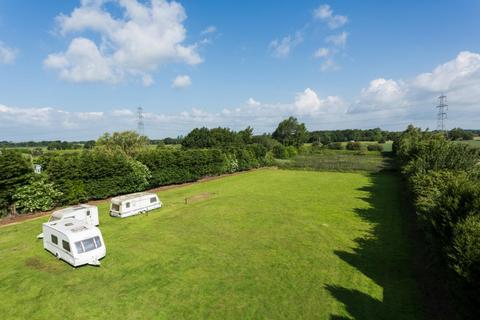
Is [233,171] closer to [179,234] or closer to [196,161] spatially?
[196,161]

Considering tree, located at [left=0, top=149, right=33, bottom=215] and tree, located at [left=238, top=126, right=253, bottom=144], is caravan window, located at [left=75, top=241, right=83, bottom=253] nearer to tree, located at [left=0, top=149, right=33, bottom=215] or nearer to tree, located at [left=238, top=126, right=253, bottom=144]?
tree, located at [left=0, top=149, right=33, bottom=215]

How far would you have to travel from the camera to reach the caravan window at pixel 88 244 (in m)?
11.8

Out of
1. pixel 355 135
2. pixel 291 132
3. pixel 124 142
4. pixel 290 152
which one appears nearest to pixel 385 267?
pixel 124 142

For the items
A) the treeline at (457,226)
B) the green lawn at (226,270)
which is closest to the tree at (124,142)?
the green lawn at (226,270)

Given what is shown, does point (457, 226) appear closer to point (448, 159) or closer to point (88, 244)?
point (88, 244)

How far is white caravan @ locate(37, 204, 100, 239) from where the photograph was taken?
1536 cm

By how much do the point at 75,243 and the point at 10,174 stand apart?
43.8 feet

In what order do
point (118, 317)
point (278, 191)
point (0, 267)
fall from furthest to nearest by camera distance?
point (278, 191), point (0, 267), point (118, 317)

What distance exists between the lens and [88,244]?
12086 millimetres

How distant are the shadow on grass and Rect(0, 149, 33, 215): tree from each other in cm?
2401

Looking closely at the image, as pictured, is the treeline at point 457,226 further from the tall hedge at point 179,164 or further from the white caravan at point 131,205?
the tall hedge at point 179,164

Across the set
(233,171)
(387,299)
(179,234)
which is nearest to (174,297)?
(179,234)

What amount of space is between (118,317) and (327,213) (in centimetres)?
1661

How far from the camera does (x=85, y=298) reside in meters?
9.63
